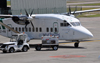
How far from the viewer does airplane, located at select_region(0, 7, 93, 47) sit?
93.3 ft

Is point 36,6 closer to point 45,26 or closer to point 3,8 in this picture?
point 3,8

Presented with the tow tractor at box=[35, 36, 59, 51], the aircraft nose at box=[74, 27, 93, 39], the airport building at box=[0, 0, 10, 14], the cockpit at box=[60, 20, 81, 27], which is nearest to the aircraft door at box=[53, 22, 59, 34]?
the cockpit at box=[60, 20, 81, 27]

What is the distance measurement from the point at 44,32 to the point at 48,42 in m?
3.00

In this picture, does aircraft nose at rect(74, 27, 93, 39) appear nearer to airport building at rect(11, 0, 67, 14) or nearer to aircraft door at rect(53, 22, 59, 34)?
aircraft door at rect(53, 22, 59, 34)

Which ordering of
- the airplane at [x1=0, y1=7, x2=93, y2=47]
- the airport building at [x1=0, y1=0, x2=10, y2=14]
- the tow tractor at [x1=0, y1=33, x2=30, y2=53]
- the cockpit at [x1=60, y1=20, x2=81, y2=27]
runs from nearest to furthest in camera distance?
the tow tractor at [x1=0, y1=33, x2=30, y2=53] → the airplane at [x1=0, y1=7, x2=93, y2=47] → the cockpit at [x1=60, y1=20, x2=81, y2=27] → the airport building at [x1=0, y1=0, x2=10, y2=14]

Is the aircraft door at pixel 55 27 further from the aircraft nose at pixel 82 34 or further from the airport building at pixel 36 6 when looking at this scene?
the airport building at pixel 36 6

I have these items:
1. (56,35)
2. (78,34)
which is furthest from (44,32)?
(78,34)

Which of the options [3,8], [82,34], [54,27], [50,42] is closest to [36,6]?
[3,8]

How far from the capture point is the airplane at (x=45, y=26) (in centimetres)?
2844

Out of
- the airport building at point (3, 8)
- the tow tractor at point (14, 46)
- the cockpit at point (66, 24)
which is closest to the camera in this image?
the tow tractor at point (14, 46)

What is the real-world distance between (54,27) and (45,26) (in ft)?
3.96

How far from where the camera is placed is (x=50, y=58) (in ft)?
70.3

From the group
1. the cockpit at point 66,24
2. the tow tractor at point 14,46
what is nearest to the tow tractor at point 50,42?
the tow tractor at point 14,46

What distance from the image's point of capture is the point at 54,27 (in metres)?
29.4
